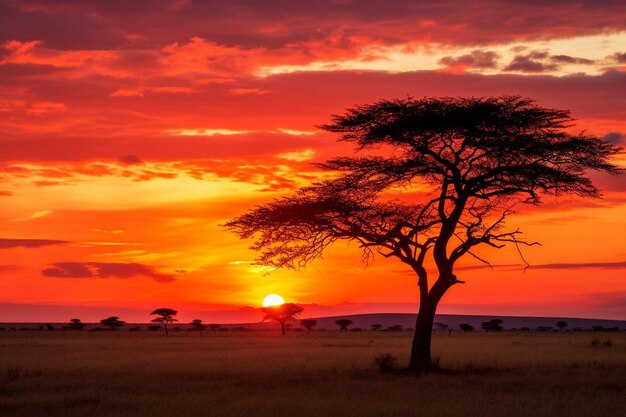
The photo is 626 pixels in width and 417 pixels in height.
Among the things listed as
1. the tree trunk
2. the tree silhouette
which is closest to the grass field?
the tree trunk

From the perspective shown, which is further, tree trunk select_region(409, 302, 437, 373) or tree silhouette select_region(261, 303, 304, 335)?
tree silhouette select_region(261, 303, 304, 335)

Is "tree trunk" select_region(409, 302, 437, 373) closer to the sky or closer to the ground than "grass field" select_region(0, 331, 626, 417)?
closer to the sky

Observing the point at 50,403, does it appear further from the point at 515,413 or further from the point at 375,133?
the point at 375,133

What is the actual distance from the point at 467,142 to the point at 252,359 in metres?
15.9

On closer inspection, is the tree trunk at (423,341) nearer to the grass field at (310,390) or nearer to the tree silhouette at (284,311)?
the grass field at (310,390)

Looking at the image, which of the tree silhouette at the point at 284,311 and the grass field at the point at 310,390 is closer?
the grass field at the point at 310,390

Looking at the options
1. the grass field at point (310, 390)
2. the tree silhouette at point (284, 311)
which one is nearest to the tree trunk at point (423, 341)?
the grass field at point (310, 390)

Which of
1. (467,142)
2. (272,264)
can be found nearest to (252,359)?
(272,264)

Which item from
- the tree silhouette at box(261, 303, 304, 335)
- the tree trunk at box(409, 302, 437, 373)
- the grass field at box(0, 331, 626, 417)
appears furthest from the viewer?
the tree silhouette at box(261, 303, 304, 335)

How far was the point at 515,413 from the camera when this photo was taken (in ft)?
59.9

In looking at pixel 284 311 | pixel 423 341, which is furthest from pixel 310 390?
pixel 284 311

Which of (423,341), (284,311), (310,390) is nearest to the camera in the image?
(310,390)

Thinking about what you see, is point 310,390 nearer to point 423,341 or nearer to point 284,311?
point 423,341

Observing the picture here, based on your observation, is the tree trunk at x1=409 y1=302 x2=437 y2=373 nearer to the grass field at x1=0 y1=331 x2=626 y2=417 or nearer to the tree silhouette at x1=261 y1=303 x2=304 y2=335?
the grass field at x1=0 y1=331 x2=626 y2=417
